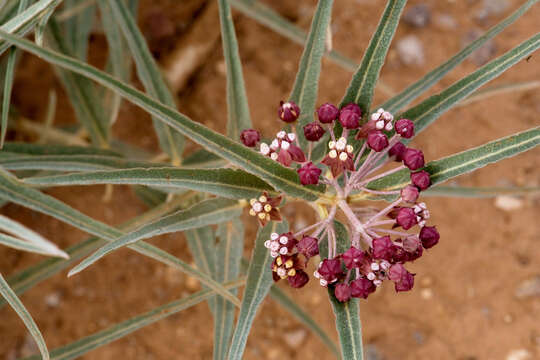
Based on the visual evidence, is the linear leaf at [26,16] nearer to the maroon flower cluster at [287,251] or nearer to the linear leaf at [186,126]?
the linear leaf at [186,126]

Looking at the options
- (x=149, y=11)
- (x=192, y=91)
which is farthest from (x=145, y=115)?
(x=149, y=11)

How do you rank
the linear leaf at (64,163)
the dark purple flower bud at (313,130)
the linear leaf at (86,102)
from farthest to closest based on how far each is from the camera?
the linear leaf at (86,102)
the linear leaf at (64,163)
the dark purple flower bud at (313,130)

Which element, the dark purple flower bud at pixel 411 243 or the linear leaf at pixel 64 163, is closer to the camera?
the dark purple flower bud at pixel 411 243

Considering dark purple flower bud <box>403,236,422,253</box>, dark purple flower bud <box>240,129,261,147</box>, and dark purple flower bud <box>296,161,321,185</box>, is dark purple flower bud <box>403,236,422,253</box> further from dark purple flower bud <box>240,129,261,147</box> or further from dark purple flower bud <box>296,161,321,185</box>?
dark purple flower bud <box>240,129,261,147</box>

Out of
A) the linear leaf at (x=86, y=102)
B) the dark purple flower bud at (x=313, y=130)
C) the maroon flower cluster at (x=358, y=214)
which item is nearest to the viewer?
the maroon flower cluster at (x=358, y=214)

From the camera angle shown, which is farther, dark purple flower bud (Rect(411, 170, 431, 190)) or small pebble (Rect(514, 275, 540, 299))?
small pebble (Rect(514, 275, 540, 299))

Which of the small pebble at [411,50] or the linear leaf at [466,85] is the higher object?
the small pebble at [411,50]

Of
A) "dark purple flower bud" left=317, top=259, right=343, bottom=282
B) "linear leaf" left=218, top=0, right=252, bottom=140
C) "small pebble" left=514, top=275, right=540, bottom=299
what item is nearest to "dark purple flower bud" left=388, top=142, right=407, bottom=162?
"dark purple flower bud" left=317, top=259, right=343, bottom=282

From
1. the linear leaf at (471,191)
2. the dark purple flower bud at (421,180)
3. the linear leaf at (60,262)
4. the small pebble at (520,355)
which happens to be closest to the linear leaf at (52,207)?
the linear leaf at (60,262)
